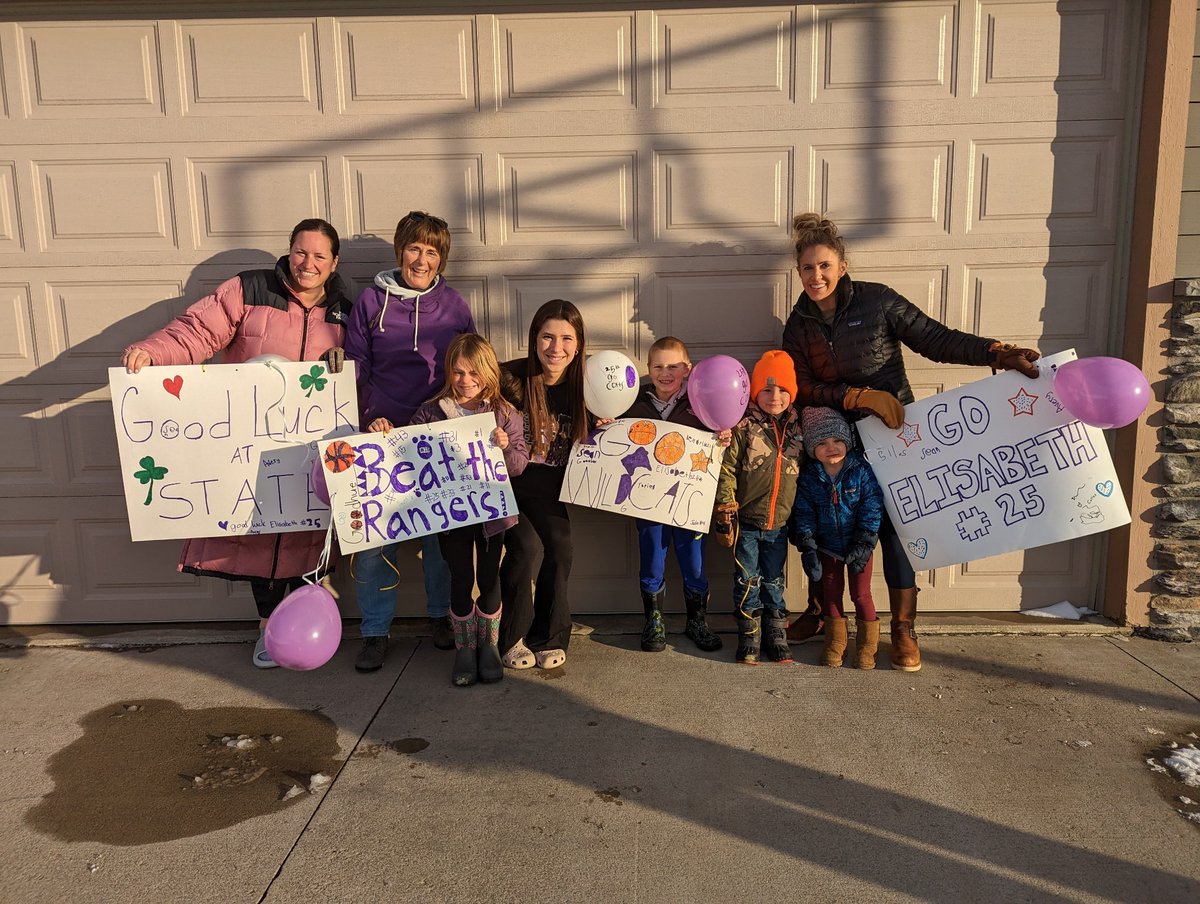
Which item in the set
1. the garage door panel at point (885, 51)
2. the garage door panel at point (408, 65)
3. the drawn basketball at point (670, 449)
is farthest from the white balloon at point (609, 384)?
the garage door panel at point (885, 51)

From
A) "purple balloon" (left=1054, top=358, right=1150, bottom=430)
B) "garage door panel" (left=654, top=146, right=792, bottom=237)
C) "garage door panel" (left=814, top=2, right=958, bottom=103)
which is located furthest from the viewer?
"garage door panel" (left=654, top=146, right=792, bottom=237)

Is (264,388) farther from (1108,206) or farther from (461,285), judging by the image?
(1108,206)

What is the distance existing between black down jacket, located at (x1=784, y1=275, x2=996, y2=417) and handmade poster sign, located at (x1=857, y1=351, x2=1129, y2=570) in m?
0.18

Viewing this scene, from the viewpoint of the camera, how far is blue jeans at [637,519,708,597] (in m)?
3.89

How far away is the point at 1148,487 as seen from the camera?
13.4 ft

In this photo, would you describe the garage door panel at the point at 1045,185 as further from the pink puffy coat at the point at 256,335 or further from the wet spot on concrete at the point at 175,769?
the wet spot on concrete at the point at 175,769

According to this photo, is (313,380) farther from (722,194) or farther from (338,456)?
(722,194)

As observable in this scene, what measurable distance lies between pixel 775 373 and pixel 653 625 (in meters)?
1.34

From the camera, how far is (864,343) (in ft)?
12.2

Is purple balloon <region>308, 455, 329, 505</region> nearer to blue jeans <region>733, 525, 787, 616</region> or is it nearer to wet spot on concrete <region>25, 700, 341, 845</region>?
wet spot on concrete <region>25, 700, 341, 845</region>

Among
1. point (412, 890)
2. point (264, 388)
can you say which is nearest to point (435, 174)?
point (264, 388)

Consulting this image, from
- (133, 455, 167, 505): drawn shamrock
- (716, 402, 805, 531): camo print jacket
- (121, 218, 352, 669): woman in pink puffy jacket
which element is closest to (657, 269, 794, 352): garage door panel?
(716, 402, 805, 531): camo print jacket

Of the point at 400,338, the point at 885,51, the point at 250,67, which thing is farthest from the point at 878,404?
the point at 250,67

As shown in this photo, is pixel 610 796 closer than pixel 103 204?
Yes
